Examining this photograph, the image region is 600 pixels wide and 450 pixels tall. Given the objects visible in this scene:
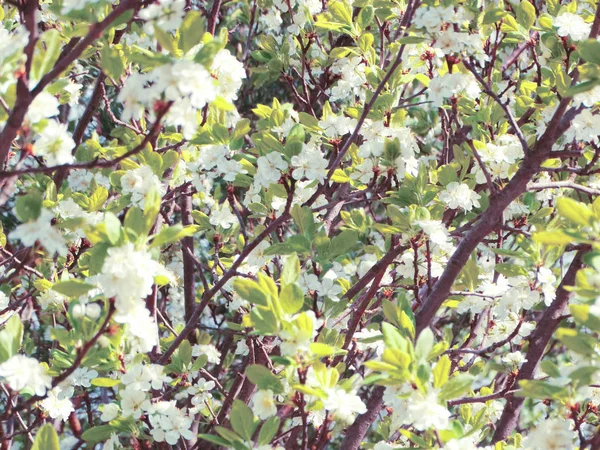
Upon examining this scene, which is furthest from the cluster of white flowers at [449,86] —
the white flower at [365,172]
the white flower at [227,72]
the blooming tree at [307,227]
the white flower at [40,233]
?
the white flower at [40,233]

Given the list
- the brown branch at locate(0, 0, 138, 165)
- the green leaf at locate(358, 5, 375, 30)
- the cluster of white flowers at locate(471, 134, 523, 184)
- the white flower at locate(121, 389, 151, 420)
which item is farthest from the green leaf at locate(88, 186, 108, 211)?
the cluster of white flowers at locate(471, 134, 523, 184)

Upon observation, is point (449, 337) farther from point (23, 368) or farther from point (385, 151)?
point (23, 368)

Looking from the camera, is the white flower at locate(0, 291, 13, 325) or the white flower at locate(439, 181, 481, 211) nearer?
the white flower at locate(439, 181, 481, 211)

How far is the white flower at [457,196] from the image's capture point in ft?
6.41

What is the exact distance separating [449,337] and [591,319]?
1.19 metres

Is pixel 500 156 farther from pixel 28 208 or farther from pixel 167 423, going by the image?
pixel 28 208

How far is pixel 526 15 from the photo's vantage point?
2.04 meters

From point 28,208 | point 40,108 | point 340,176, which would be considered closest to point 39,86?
point 40,108

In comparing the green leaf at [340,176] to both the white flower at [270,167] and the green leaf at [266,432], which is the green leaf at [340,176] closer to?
the white flower at [270,167]

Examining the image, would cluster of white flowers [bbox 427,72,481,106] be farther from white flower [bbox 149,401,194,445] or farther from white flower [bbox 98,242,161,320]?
white flower [bbox 149,401,194,445]

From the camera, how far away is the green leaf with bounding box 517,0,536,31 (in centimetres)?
203

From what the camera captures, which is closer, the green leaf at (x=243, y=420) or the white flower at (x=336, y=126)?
the green leaf at (x=243, y=420)

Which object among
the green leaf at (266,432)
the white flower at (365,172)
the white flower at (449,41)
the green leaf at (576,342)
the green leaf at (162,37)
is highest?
the white flower at (449,41)

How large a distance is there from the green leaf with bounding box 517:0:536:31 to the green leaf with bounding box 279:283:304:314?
1.25m
